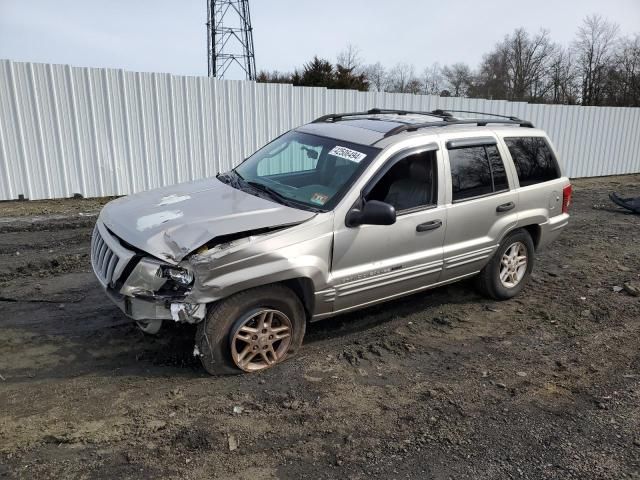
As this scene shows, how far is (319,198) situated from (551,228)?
321cm

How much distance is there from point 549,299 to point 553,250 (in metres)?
2.30

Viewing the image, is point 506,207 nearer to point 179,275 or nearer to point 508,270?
point 508,270

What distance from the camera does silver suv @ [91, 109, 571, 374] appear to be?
3406 millimetres

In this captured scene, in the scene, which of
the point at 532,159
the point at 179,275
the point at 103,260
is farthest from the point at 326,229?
the point at 532,159

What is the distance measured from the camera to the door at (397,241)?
398 cm

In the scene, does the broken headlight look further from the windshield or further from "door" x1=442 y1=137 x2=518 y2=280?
"door" x1=442 y1=137 x2=518 y2=280

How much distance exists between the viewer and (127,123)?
972cm

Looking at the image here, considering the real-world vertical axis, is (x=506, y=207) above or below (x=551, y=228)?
above

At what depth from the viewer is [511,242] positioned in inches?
211

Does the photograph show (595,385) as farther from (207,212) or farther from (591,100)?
(591,100)

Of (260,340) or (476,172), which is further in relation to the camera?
(476,172)

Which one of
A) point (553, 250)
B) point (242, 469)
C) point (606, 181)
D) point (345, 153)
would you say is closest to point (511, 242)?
point (345, 153)

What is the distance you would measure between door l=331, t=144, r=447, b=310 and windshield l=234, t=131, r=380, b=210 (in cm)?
24

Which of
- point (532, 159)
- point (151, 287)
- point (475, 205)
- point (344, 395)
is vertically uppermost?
point (532, 159)
